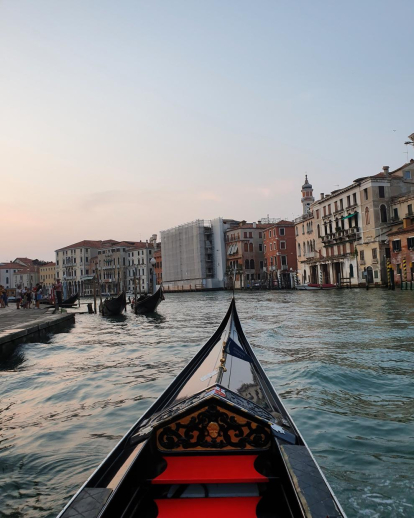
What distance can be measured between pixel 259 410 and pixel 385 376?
3171 mm

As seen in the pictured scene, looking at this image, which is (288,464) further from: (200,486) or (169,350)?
(169,350)

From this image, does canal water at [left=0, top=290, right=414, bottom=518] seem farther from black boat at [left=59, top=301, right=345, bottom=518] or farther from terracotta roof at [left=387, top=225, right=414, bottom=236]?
terracotta roof at [left=387, top=225, right=414, bottom=236]

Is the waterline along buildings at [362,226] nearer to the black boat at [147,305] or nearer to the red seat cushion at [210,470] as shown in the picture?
the black boat at [147,305]

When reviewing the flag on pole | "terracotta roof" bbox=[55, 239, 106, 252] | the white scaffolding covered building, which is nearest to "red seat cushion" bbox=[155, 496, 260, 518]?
the flag on pole

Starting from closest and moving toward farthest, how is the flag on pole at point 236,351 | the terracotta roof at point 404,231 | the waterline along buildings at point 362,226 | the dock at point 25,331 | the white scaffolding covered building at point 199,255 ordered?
the flag on pole at point 236,351, the dock at point 25,331, the terracotta roof at point 404,231, the waterline along buildings at point 362,226, the white scaffolding covered building at point 199,255

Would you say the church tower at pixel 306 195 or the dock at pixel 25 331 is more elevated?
the church tower at pixel 306 195

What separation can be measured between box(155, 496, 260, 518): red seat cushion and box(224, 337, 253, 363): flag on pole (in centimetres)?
154

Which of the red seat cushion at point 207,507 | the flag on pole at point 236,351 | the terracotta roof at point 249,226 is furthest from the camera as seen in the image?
the terracotta roof at point 249,226

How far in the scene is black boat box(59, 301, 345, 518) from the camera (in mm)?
1486

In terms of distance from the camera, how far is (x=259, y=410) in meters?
1.76

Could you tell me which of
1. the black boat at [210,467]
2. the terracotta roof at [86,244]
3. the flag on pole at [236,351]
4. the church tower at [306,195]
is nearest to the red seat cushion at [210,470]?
the black boat at [210,467]

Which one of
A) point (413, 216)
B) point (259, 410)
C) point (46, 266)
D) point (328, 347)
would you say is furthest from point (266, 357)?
point (46, 266)

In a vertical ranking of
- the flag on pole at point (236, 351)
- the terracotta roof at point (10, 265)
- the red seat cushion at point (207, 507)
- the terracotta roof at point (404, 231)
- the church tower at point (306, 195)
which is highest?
the church tower at point (306, 195)

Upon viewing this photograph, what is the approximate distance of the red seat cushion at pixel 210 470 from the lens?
157 cm
